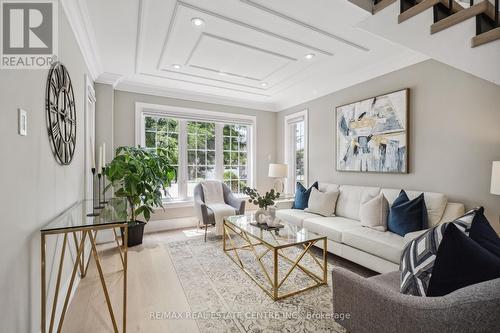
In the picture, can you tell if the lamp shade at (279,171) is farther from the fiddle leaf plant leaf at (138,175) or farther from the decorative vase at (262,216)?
the fiddle leaf plant leaf at (138,175)

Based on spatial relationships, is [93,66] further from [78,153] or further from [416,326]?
[416,326]

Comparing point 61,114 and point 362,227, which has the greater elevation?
point 61,114

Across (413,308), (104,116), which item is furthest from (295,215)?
(104,116)

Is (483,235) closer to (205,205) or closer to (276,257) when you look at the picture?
(276,257)

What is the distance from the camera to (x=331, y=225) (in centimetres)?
298

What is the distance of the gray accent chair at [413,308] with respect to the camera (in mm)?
859

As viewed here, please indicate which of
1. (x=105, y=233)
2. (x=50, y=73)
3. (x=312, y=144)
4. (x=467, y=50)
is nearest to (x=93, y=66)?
(x=50, y=73)

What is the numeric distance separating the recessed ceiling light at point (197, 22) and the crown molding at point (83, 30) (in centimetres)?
91

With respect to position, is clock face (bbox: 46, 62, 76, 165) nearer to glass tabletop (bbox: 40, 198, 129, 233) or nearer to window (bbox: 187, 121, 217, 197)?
glass tabletop (bbox: 40, 198, 129, 233)

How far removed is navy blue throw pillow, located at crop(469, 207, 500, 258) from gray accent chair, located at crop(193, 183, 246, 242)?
302 centimetres

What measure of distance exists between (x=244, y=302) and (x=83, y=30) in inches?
118

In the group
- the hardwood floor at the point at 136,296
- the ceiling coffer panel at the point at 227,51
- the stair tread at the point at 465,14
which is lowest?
the hardwood floor at the point at 136,296

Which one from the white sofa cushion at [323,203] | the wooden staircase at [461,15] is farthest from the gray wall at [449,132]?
the wooden staircase at [461,15]

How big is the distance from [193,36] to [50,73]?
142cm
